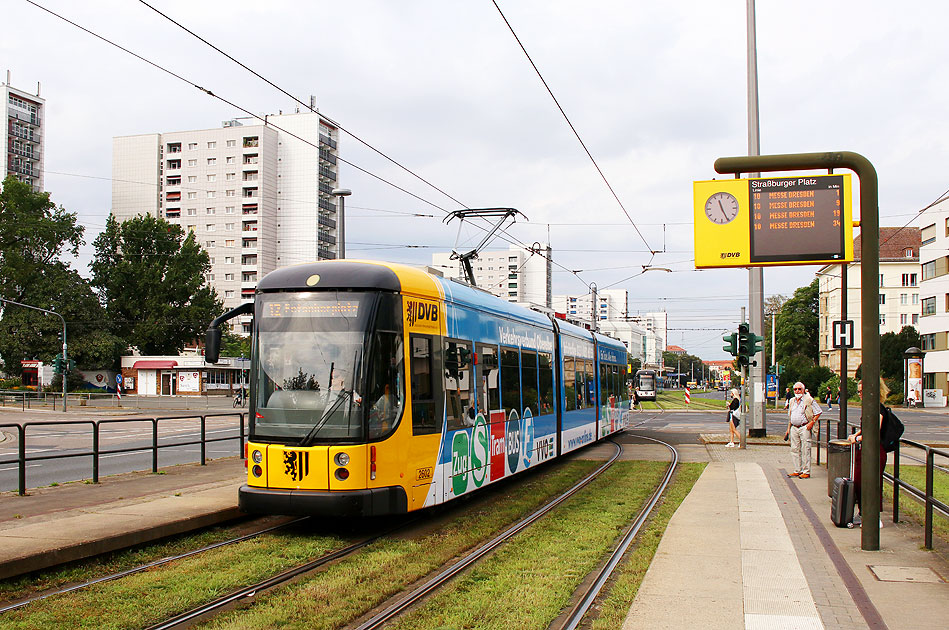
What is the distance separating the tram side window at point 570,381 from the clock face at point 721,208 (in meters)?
5.04

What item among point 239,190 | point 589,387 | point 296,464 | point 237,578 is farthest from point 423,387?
point 239,190

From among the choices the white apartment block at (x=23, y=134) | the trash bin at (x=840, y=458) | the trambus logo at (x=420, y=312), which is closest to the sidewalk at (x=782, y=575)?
the trash bin at (x=840, y=458)

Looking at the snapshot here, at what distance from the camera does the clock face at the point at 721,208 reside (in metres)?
13.3

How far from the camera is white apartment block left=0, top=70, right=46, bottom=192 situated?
8900cm

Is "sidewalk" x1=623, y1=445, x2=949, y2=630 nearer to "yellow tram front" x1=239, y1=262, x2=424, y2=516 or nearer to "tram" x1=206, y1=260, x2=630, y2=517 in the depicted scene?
"tram" x1=206, y1=260, x2=630, y2=517

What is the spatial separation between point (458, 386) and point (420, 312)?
138 centimetres

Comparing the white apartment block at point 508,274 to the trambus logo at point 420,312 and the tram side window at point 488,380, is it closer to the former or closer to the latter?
the tram side window at point 488,380

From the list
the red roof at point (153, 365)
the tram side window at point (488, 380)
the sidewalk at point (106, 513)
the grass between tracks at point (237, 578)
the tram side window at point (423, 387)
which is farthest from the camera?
the red roof at point (153, 365)

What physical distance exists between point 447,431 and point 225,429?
2348 cm

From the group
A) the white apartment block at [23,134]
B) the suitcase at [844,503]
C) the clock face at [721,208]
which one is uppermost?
the white apartment block at [23,134]

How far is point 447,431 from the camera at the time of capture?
10336mm

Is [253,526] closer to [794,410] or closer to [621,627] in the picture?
[621,627]

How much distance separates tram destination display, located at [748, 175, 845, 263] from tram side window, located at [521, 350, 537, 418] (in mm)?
4409

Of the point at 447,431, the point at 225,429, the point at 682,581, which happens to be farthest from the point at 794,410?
the point at 225,429
